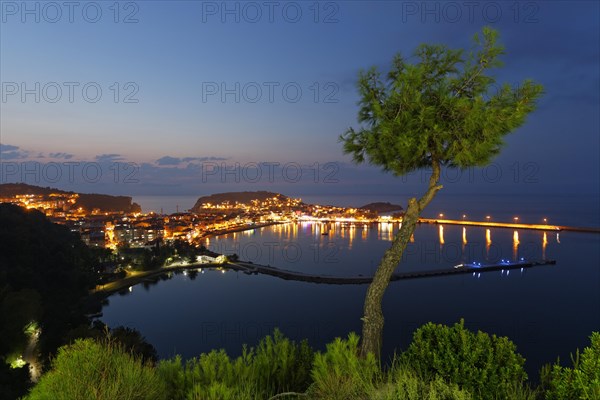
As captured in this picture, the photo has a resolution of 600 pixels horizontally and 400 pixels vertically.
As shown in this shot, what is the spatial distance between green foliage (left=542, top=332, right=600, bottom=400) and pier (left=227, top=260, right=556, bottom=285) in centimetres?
4288

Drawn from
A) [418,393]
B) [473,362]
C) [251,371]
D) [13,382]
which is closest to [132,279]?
[13,382]

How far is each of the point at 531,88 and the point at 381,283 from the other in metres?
2.65

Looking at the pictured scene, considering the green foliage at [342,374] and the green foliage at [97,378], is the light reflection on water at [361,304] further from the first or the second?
the green foliage at [342,374]

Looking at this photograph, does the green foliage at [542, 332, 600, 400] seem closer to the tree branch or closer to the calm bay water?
the tree branch

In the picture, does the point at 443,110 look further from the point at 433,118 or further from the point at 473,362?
the point at 473,362

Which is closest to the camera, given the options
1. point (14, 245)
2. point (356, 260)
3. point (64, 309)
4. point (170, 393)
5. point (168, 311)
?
point (170, 393)

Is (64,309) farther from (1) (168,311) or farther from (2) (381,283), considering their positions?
(2) (381,283)

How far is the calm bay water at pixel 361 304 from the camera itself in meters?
30.0

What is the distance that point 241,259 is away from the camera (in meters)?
59.4

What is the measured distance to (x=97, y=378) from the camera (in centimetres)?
298

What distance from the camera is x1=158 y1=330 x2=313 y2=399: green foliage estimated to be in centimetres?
339

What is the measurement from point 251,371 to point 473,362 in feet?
6.55

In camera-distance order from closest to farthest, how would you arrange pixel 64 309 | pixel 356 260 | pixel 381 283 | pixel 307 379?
pixel 307 379 < pixel 381 283 < pixel 64 309 < pixel 356 260

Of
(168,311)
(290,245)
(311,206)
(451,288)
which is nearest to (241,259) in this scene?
(290,245)
